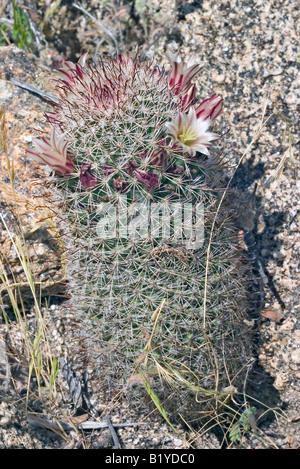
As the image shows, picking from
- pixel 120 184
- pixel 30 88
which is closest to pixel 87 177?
pixel 120 184

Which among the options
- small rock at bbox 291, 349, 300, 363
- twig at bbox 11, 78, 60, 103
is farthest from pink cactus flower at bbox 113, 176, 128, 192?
small rock at bbox 291, 349, 300, 363

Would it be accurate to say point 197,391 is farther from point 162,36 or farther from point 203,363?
point 162,36

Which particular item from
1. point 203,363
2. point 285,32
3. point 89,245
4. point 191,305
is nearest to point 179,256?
point 191,305

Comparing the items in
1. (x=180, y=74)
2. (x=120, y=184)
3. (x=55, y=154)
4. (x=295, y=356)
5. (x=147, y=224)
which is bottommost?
(x=295, y=356)

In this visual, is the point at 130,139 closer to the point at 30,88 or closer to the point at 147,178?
the point at 147,178

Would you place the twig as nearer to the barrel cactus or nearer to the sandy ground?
the sandy ground

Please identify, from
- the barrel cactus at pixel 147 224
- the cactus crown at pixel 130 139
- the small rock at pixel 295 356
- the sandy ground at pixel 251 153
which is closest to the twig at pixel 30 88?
the sandy ground at pixel 251 153
